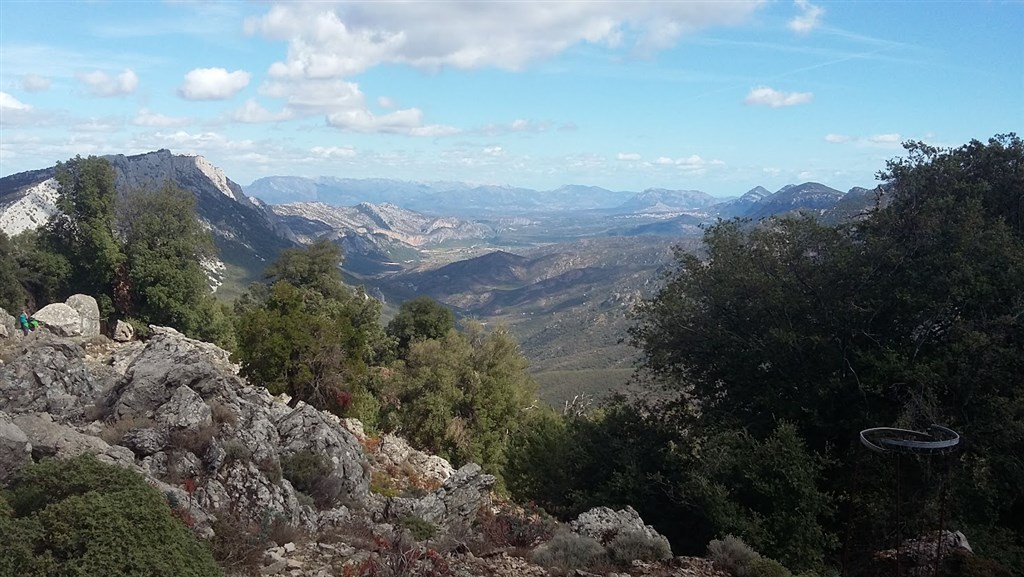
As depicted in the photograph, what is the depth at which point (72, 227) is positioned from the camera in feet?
106

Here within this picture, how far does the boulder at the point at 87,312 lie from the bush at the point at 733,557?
2667 centimetres

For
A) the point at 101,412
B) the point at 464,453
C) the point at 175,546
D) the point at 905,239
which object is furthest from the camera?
the point at 464,453

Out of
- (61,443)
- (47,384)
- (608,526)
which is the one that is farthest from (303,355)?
(608,526)

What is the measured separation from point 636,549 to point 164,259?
95.0 ft

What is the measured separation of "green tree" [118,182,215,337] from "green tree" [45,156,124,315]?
2.56ft

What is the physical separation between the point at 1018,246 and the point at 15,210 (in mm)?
150312

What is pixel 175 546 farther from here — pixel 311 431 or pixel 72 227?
pixel 72 227

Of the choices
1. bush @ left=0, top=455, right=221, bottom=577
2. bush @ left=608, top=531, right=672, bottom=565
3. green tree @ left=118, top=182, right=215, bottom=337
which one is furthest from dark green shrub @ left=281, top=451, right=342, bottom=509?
green tree @ left=118, top=182, right=215, bottom=337

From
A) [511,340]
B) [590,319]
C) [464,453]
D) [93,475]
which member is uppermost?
[93,475]

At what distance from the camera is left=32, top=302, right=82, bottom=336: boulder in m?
25.2

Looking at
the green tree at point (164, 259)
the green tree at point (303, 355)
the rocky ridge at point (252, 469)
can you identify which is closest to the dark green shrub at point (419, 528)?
the rocky ridge at point (252, 469)

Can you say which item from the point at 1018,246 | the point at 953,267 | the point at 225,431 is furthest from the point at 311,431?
the point at 1018,246

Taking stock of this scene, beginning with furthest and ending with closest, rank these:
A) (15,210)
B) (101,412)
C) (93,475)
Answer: (15,210) → (101,412) → (93,475)

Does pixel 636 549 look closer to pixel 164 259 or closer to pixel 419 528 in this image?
pixel 419 528
